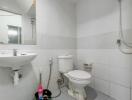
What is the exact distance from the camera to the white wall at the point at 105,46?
1598mm

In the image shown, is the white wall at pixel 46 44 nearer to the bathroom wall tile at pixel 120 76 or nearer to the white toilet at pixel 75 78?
the white toilet at pixel 75 78

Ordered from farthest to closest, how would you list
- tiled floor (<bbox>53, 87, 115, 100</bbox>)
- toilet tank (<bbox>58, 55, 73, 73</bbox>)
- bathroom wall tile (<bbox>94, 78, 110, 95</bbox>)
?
toilet tank (<bbox>58, 55, 73, 73</bbox>), bathroom wall tile (<bbox>94, 78, 110, 95</bbox>), tiled floor (<bbox>53, 87, 115, 100</bbox>)

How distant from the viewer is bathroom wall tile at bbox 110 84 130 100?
158 centimetres

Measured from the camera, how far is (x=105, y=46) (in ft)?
6.16

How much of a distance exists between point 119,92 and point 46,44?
1.49 m

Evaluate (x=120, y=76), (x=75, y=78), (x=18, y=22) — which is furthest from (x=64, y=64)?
(x=18, y=22)

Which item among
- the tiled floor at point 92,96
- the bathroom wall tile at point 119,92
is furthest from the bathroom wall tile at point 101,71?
the tiled floor at point 92,96

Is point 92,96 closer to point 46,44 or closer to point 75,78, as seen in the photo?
point 75,78

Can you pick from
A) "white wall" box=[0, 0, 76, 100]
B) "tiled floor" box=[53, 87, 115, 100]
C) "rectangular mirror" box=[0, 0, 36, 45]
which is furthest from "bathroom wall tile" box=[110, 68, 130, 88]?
"rectangular mirror" box=[0, 0, 36, 45]

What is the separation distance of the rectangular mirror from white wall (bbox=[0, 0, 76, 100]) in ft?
0.30

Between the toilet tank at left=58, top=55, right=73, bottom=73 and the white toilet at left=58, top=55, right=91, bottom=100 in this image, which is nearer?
the white toilet at left=58, top=55, right=91, bottom=100

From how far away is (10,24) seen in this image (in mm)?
1645

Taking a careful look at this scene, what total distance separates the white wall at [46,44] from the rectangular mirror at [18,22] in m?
0.09

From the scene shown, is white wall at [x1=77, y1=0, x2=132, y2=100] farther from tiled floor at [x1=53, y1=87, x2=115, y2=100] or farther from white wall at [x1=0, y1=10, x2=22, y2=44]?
white wall at [x1=0, y1=10, x2=22, y2=44]
